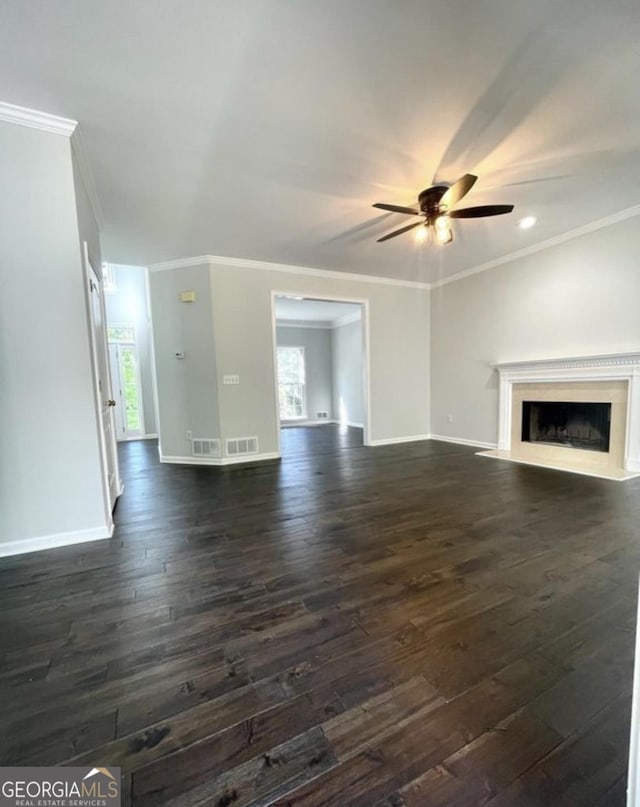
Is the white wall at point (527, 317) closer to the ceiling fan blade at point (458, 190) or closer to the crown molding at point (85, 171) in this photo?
the ceiling fan blade at point (458, 190)

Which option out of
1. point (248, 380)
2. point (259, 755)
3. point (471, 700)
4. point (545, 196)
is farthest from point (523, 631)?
point (248, 380)

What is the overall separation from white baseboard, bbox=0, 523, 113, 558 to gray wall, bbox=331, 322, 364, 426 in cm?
633

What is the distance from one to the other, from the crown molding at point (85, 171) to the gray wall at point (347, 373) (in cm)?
573

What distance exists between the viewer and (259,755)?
98cm

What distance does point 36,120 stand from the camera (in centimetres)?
212

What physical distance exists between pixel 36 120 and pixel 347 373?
7.25 m

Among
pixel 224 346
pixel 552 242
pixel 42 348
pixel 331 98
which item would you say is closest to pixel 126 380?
pixel 224 346

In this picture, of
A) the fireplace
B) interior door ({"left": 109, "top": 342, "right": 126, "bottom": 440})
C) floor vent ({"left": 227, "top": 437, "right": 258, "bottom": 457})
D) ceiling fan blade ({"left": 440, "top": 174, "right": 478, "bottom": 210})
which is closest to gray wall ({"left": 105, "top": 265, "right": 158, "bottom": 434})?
interior door ({"left": 109, "top": 342, "right": 126, "bottom": 440})

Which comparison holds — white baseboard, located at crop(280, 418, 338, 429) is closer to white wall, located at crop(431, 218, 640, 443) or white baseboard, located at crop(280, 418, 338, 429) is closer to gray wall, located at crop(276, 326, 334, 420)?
gray wall, located at crop(276, 326, 334, 420)

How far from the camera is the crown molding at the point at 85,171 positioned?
2.30 m

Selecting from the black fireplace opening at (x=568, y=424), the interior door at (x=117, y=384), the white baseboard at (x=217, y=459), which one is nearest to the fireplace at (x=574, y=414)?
the black fireplace opening at (x=568, y=424)

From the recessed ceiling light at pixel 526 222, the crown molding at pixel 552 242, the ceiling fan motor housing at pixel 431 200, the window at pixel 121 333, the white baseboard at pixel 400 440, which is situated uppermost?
the recessed ceiling light at pixel 526 222

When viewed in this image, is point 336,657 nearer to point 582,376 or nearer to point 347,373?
point 582,376

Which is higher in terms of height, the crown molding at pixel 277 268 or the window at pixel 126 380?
the crown molding at pixel 277 268
